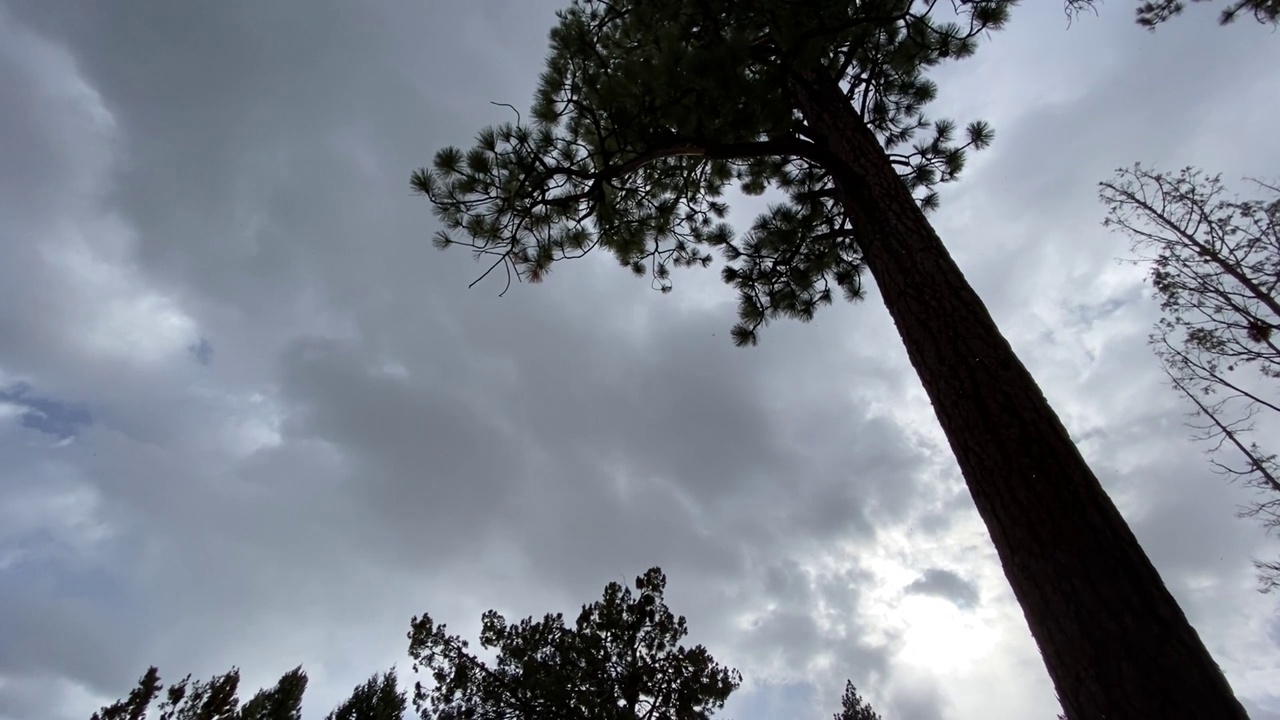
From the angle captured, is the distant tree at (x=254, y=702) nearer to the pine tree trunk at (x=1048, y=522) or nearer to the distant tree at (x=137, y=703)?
the distant tree at (x=137, y=703)

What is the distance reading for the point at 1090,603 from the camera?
1.70 meters

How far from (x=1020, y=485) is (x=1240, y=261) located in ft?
39.8

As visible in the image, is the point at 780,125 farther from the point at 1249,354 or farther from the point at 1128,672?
the point at 1249,354

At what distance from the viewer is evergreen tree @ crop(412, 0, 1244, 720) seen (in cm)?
169

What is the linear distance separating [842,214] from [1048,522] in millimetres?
2994

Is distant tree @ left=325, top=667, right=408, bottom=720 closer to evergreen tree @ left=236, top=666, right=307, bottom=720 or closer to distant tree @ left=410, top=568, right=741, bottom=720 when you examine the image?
evergreen tree @ left=236, top=666, right=307, bottom=720

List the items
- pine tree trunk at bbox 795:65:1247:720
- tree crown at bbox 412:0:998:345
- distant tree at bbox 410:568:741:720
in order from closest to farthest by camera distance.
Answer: pine tree trunk at bbox 795:65:1247:720 < tree crown at bbox 412:0:998:345 < distant tree at bbox 410:568:741:720

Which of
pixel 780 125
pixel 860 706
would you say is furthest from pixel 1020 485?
pixel 860 706

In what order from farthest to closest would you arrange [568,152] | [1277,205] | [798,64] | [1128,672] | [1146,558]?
1. [1277,205]
2. [568,152]
3. [798,64]
4. [1146,558]
5. [1128,672]

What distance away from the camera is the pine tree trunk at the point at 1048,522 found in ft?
5.04

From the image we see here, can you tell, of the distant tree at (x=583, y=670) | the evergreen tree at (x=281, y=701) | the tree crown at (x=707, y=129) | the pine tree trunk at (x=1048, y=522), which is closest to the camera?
the pine tree trunk at (x=1048, y=522)

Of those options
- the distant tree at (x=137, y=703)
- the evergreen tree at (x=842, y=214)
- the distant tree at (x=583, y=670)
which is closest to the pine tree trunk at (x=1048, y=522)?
the evergreen tree at (x=842, y=214)

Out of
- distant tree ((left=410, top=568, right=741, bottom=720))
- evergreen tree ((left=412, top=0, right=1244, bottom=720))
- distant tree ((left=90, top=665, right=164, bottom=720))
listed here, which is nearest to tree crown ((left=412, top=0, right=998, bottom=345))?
evergreen tree ((left=412, top=0, right=1244, bottom=720))

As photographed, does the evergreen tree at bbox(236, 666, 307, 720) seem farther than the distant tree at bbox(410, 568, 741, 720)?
Yes
